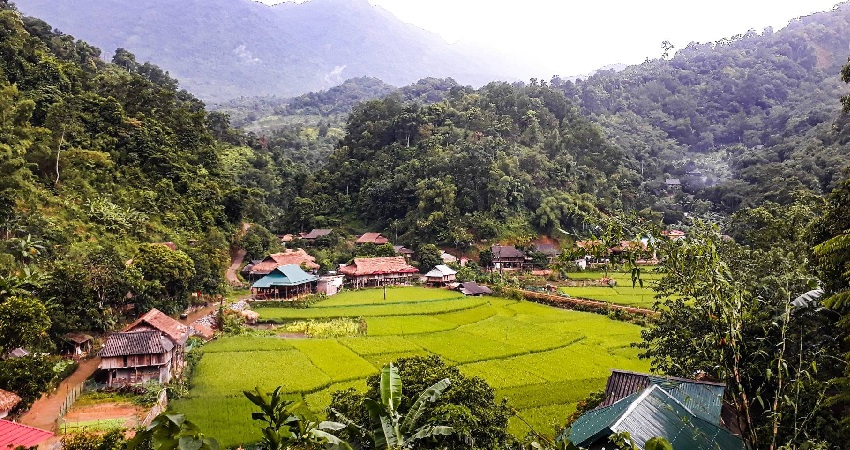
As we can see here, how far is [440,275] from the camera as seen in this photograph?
40.7 metres

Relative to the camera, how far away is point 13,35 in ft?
113

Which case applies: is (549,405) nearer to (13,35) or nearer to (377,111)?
(13,35)

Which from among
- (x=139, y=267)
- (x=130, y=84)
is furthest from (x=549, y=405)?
(x=130, y=84)

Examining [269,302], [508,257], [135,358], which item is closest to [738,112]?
[508,257]

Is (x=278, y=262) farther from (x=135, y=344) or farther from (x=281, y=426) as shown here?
(x=281, y=426)

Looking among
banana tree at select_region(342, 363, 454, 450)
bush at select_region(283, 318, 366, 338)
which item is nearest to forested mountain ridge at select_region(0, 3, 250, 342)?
bush at select_region(283, 318, 366, 338)

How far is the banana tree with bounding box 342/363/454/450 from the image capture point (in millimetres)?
6125

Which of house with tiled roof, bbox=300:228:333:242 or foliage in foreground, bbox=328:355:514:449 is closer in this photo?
foliage in foreground, bbox=328:355:514:449

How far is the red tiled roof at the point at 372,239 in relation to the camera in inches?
1933

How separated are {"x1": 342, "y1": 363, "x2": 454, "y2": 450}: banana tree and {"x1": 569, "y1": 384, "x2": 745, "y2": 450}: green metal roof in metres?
3.40

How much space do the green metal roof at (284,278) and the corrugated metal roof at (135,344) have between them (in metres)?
15.8

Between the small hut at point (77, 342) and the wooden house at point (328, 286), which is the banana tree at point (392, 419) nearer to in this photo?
the small hut at point (77, 342)

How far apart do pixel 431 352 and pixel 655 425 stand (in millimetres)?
14000

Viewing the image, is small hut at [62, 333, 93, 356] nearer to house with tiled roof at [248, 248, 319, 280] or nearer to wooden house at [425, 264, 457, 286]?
house with tiled roof at [248, 248, 319, 280]
